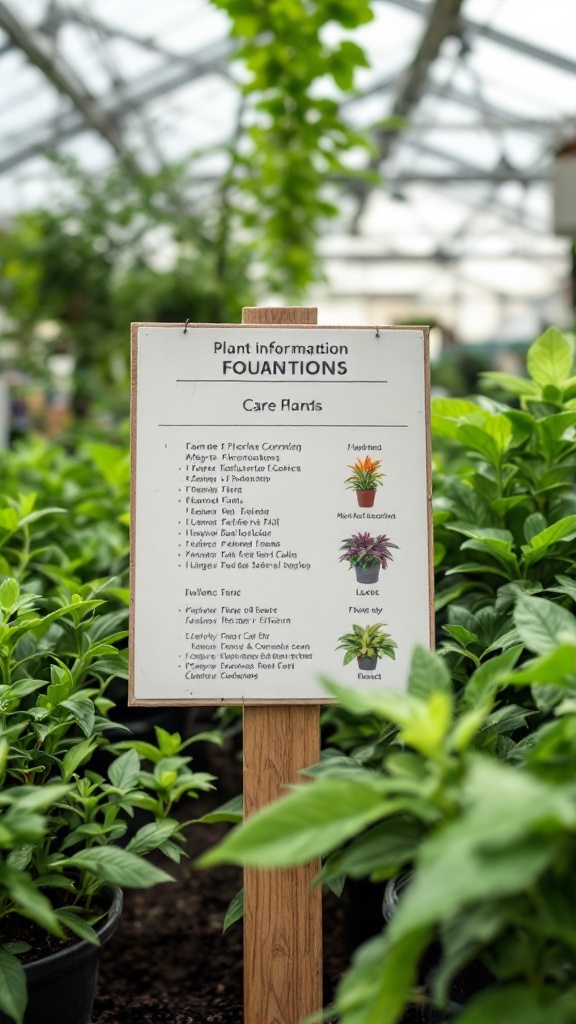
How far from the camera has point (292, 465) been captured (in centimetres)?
135

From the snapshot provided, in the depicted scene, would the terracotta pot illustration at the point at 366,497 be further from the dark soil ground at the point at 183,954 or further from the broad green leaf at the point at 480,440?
the dark soil ground at the point at 183,954

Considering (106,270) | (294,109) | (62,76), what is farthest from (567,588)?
(62,76)

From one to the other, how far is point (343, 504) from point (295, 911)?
61cm

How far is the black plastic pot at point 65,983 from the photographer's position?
115 centimetres

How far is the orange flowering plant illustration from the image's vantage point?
1.34 meters

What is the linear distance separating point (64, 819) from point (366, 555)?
58cm

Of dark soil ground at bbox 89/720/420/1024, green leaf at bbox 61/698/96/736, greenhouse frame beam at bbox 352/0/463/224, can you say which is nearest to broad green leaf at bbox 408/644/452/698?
green leaf at bbox 61/698/96/736

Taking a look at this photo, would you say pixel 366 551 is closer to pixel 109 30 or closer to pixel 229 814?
pixel 229 814

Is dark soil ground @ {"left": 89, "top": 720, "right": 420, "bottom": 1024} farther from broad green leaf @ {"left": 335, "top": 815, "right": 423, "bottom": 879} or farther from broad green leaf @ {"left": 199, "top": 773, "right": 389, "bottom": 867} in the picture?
broad green leaf @ {"left": 199, "top": 773, "right": 389, "bottom": 867}

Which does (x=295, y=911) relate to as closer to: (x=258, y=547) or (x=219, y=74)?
(x=258, y=547)

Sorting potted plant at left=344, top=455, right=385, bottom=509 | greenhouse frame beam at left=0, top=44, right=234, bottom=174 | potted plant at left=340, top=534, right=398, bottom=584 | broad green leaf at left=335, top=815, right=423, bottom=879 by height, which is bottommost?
broad green leaf at left=335, top=815, right=423, bottom=879

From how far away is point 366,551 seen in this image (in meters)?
1.33

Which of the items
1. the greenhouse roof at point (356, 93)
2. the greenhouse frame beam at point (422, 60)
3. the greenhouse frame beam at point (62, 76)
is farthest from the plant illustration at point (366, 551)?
the greenhouse frame beam at point (62, 76)

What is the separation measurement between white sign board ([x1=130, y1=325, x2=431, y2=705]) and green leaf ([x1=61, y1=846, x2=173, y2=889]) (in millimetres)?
243
